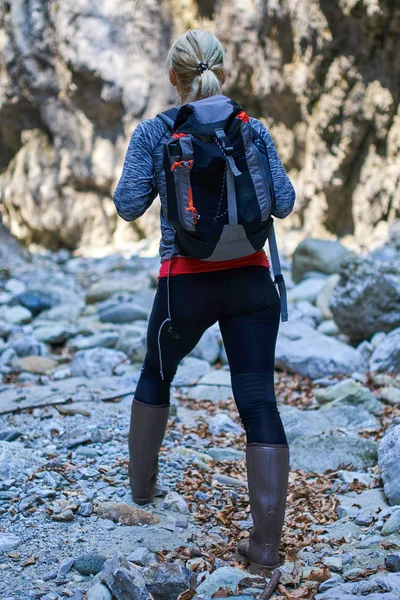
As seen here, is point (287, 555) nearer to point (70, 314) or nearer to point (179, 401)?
point (179, 401)

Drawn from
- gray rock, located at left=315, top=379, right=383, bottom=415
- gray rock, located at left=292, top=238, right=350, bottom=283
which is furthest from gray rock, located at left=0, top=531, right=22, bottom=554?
gray rock, located at left=292, top=238, right=350, bottom=283

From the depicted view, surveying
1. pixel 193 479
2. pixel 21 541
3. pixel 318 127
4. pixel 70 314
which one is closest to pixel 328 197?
pixel 318 127

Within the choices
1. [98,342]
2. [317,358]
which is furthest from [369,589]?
[98,342]

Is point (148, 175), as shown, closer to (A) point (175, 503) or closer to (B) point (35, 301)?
(A) point (175, 503)

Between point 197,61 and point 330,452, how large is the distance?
229 centimetres

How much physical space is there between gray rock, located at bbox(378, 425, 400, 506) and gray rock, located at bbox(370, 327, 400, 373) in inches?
98.9

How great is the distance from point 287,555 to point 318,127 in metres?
12.9

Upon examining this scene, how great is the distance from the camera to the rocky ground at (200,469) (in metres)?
2.24

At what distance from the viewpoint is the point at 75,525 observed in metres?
2.65

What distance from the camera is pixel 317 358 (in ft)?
19.2

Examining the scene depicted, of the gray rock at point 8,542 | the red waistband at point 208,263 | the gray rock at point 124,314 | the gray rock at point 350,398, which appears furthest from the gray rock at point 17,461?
the gray rock at point 124,314

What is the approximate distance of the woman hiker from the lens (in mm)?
2314

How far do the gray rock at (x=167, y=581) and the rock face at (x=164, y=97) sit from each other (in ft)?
36.5

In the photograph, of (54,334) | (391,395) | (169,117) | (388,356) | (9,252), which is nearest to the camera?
(169,117)
